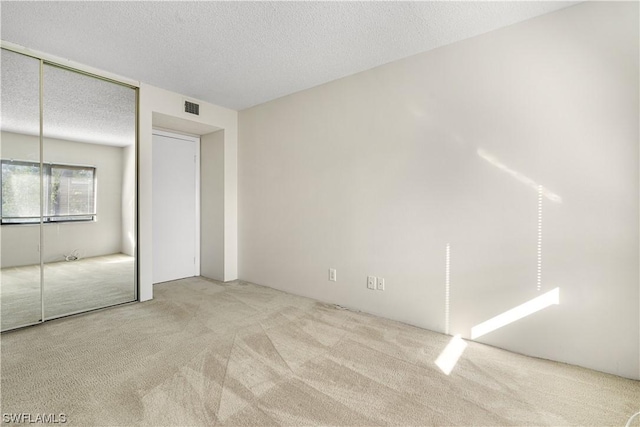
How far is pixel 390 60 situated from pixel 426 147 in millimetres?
890

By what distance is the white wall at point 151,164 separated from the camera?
10.7ft

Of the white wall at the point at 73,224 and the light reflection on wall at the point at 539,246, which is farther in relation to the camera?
the white wall at the point at 73,224

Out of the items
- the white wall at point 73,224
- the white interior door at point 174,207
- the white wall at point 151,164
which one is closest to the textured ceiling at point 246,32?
the white wall at point 151,164

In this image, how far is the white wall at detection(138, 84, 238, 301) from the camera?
3.26 meters

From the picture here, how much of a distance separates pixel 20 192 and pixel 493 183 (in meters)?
3.84

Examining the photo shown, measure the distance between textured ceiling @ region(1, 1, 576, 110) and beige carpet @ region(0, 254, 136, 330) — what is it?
1916mm

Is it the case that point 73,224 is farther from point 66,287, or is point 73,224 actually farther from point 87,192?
point 66,287

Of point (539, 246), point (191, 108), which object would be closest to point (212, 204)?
point (191, 108)

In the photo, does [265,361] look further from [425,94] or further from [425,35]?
[425,35]

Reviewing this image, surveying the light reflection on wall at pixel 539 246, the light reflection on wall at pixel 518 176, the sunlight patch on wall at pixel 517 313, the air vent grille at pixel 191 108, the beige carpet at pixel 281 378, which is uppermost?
the air vent grille at pixel 191 108

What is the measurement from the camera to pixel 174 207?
13.7 feet

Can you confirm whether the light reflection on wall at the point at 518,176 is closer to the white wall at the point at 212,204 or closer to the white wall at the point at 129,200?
the white wall at the point at 212,204

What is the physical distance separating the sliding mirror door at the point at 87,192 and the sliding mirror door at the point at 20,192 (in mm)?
72

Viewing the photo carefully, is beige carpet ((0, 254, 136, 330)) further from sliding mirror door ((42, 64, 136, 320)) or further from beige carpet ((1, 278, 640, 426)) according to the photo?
beige carpet ((1, 278, 640, 426))
